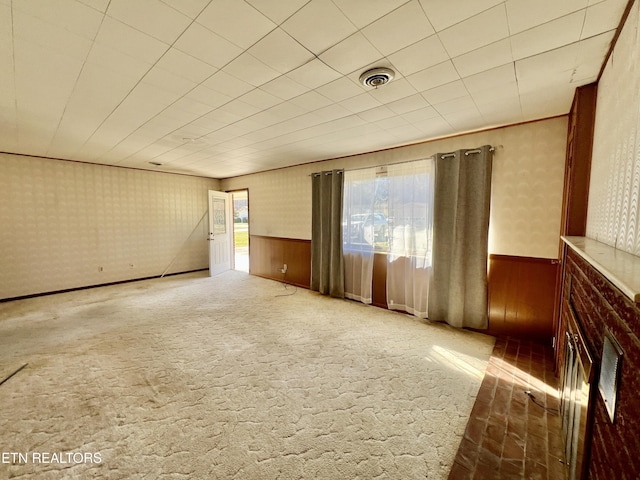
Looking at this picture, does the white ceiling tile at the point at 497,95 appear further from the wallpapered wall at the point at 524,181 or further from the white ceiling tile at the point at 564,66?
the wallpapered wall at the point at 524,181

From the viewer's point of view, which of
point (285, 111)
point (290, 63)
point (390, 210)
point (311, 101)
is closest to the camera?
point (290, 63)

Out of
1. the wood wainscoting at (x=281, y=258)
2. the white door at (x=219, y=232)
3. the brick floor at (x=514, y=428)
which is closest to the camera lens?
the brick floor at (x=514, y=428)

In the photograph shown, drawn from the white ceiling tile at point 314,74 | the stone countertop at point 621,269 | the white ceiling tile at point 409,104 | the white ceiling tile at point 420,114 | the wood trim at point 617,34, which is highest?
the white ceiling tile at point 420,114

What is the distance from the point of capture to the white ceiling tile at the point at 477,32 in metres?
1.33

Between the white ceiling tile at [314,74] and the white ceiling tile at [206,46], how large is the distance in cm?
41

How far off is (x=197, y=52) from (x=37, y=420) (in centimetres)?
264

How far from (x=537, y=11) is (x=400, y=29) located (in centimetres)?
64

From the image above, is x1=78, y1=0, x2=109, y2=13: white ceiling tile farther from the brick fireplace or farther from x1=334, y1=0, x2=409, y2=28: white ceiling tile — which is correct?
the brick fireplace

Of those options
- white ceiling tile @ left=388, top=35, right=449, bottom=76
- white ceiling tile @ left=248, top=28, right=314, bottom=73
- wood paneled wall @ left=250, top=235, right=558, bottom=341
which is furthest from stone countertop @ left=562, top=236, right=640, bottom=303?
wood paneled wall @ left=250, top=235, right=558, bottom=341

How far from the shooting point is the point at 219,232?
629cm

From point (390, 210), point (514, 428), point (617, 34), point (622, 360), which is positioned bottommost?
point (514, 428)

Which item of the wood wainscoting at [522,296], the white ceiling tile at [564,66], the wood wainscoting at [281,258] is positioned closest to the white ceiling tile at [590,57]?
the white ceiling tile at [564,66]

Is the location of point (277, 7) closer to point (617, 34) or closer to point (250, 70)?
point (250, 70)

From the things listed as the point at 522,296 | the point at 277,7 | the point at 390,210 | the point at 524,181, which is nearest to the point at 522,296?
the point at 522,296
